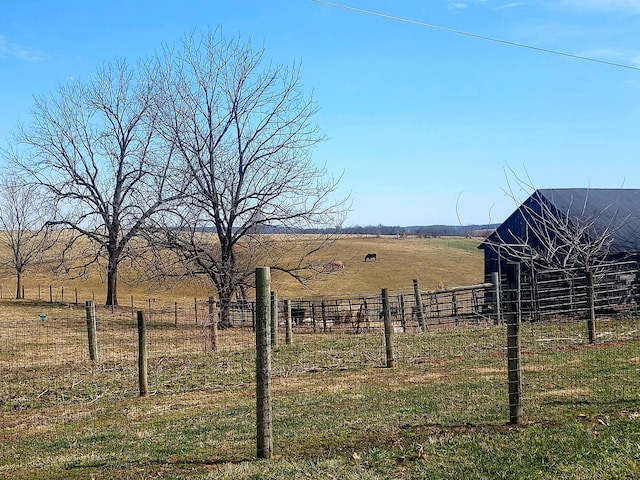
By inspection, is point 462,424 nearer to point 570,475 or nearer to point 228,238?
point 570,475

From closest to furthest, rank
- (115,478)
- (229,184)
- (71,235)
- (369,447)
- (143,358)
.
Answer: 1. (115,478)
2. (369,447)
3. (143,358)
4. (229,184)
5. (71,235)

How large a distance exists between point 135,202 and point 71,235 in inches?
206

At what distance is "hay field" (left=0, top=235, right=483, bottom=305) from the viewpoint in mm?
40912

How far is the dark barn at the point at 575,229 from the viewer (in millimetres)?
22188

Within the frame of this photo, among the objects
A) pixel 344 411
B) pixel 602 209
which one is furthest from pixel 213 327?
pixel 602 209

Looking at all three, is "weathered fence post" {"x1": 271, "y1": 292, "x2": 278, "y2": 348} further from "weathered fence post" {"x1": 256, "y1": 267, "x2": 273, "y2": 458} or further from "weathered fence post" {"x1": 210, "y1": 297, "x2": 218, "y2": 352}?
"weathered fence post" {"x1": 256, "y1": 267, "x2": 273, "y2": 458}

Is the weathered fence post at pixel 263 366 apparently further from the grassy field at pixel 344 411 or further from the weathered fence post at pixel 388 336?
the weathered fence post at pixel 388 336

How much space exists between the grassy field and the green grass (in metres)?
0.02

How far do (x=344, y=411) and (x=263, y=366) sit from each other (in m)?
2.44

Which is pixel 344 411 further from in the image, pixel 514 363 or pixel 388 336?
pixel 388 336

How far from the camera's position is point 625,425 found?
5.55 meters

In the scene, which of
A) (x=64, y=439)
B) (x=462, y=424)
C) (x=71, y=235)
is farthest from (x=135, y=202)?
(x=462, y=424)

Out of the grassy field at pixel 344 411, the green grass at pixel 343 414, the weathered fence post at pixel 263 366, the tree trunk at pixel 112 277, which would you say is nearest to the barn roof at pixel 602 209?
the grassy field at pixel 344 411

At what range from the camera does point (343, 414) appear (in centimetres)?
719
